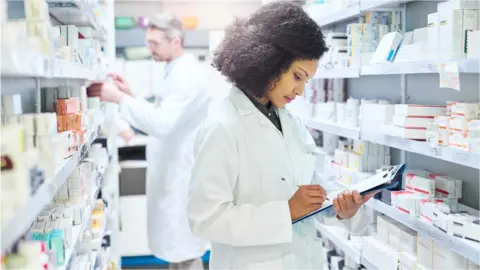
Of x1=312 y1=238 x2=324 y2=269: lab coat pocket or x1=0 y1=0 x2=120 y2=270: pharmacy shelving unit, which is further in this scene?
x1=312 y1=238 x2=324 y2=269: lab coat pocket

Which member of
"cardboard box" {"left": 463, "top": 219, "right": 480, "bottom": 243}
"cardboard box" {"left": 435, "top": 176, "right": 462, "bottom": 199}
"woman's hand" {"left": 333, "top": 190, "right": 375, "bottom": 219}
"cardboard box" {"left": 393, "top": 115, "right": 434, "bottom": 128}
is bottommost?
"cardboard box" {"left": 463, "top": 219, "right": 480, "bottom": 243}

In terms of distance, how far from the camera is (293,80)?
2059 mm

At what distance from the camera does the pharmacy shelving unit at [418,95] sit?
224 cm

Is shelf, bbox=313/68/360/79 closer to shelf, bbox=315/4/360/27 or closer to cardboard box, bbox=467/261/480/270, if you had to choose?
shelf, bbox=315/4/360/27

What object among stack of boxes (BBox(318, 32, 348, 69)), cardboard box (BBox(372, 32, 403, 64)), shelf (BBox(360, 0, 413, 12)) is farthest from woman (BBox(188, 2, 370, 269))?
stack of boxes (BBox(318, 32, 348, 69))

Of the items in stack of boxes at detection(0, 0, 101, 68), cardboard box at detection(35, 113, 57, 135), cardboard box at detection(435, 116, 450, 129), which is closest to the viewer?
stack of boxes at detection(0, 0, 101, 68)

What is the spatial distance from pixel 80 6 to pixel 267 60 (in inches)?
32.4

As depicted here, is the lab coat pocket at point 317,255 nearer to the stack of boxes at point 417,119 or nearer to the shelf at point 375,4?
the stack of boxes at point 417,119

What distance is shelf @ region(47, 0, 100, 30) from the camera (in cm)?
225

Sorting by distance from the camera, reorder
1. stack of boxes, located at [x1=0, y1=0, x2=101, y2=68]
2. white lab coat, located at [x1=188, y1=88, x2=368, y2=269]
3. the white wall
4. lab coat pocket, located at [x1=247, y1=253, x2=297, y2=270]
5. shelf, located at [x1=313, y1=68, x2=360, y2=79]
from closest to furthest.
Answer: stack of boxes, located at [x1=0, y1=0, x2=101, y2=68], white lab coat, located at [x1=188, y1=88, x2=368, y2=269], lab coat pocket, located at [x1=247, y1=253, x2=297, y2=270], shelf, located at [x1=313, y1=68, x2=360, y2=79], the white wall

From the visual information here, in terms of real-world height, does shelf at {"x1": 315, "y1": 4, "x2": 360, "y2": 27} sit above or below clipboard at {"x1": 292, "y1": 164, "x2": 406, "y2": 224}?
above

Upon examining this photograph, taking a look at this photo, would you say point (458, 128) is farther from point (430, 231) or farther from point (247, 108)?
point (247, 108)

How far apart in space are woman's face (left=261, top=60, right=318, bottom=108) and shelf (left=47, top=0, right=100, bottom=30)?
83cm

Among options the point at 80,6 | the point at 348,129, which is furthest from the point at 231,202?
the point at 348,129
